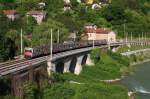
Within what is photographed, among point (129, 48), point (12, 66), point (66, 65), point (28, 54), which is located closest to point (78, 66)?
point (66, 65)

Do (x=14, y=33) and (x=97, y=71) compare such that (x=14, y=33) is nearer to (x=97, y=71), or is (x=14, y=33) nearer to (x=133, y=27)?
(x=97, y=71)

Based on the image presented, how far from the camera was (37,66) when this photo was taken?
44.8m

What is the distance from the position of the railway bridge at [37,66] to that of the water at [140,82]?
641 cm

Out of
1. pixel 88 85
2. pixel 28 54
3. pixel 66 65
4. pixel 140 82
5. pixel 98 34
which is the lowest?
pixel 98 34

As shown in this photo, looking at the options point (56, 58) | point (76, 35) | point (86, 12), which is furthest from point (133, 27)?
point (56, 58)

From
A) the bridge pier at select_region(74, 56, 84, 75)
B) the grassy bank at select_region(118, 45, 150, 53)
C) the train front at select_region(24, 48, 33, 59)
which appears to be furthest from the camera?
the grassy bank at select_region(118, 45, 150, 53)

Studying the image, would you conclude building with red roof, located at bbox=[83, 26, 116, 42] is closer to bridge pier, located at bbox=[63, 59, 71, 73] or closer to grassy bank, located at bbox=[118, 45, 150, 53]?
grassy bank, located at bbox=[118, 45, 150, 53]

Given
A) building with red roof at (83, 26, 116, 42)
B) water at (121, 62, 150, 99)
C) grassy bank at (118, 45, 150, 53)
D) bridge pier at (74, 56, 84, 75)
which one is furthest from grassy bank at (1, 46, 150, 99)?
building with red roof at (83, 26, 116, 42)

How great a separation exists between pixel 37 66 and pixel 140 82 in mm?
20942

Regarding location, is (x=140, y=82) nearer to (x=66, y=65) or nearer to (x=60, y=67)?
(x=66, y=65)

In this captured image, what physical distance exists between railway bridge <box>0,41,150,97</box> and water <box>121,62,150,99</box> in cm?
641

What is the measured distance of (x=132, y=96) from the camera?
49594 mm

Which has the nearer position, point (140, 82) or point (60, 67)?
point (60, 67)

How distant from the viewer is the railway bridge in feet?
120
